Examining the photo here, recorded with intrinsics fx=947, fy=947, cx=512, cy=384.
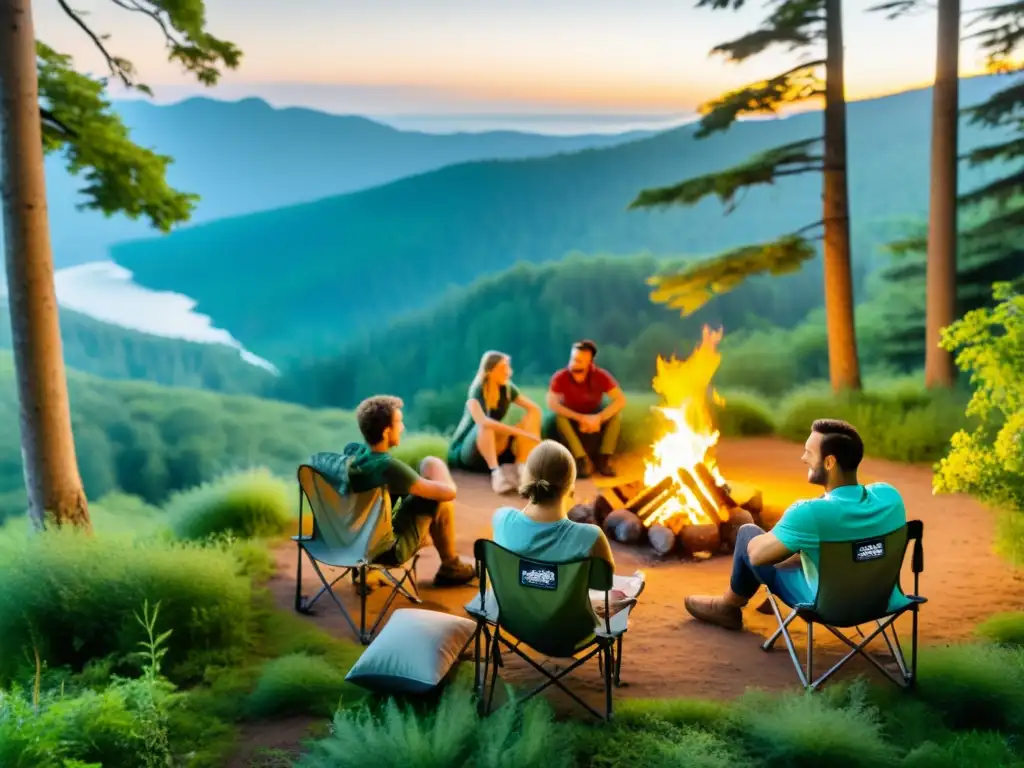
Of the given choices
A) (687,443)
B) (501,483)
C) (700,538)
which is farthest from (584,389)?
(700,538)

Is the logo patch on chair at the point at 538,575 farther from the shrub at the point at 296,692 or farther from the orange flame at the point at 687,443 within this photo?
the orange flame at the point at 687,443

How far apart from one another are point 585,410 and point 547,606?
4.00m

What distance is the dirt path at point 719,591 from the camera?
4.03m

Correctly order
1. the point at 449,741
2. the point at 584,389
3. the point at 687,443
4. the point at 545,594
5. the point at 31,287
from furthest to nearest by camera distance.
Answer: the point at 584,389
the point at 687,443
the point at 31,287
the point at 545,594
the point at 449,741

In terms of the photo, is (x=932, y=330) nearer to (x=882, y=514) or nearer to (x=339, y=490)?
(x=882, y=514)

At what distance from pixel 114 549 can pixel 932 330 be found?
7.59 metres

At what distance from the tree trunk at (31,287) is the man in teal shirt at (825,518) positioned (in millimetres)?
3826

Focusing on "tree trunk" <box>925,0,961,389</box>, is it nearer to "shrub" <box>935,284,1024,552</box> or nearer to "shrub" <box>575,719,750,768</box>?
"shrub" <box>935,284,1024,552</box>

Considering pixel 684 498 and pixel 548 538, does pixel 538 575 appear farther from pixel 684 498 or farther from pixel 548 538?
pixel 684 498

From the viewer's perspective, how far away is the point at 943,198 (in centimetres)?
905

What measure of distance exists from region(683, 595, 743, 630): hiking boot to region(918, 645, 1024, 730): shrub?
2.91 feet

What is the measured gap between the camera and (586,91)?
10922 mm

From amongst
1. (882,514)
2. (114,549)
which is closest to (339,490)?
(114,549)

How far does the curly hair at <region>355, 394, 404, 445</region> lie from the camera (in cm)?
436
